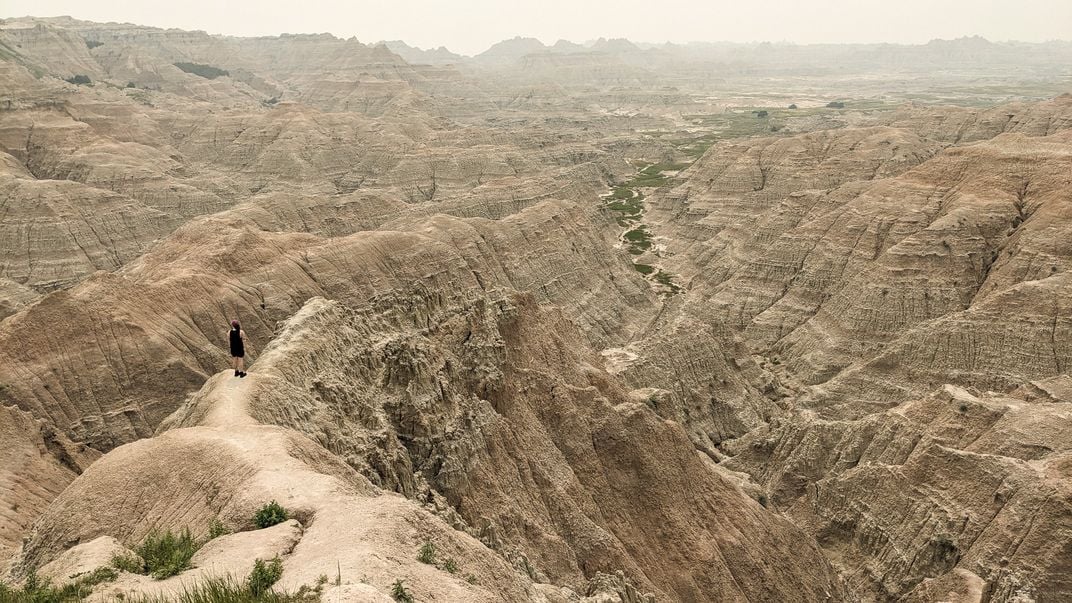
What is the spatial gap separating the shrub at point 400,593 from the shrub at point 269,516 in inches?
133

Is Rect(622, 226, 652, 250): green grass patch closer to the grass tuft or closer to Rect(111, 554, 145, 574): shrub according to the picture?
the grass tuft

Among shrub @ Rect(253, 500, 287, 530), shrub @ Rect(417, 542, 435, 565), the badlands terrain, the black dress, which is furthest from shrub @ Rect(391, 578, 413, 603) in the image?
the black dress

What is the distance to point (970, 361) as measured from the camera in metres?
39.2

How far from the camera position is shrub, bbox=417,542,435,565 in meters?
12.5

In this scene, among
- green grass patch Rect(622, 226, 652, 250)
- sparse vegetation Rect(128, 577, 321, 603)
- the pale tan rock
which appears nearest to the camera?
sparse vegetation Rect(128, 577, 321, 603)

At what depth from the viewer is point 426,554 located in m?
12.6

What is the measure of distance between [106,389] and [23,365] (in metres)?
3.52

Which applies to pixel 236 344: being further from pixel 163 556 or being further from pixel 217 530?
pixel 163 556

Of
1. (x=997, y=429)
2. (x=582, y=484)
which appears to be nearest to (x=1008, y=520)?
(x=997, y=429)

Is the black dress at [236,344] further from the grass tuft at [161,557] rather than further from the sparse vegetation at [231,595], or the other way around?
the sparse vegetation at [231,595]

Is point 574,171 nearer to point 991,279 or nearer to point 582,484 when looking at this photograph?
point 991,279

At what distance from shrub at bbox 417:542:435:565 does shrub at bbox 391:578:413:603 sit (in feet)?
4.75

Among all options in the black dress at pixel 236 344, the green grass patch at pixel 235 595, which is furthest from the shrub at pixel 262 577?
the black dress at pixel 236 344

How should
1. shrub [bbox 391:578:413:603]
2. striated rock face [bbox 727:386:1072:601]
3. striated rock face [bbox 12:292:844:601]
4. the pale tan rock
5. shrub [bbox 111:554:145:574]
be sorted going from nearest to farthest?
shrub [bbox 391:578:413:603] < shrub [bbox 111:554:145:574] < the pale tan rock < striated rock face [bbox 12:292:844:601] < striated rock face [bbox 727:386:1072:601]
